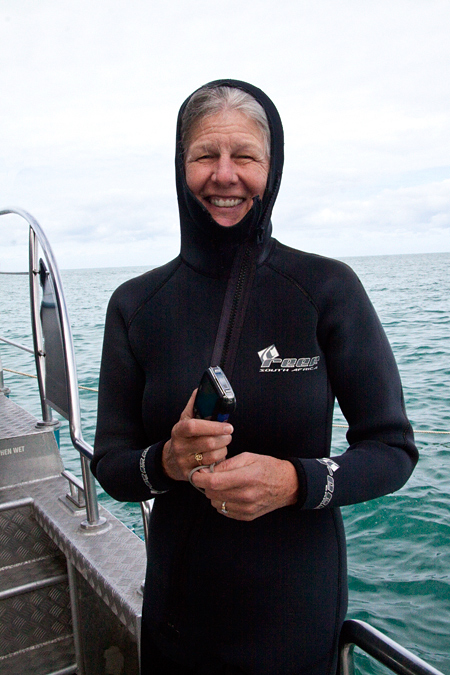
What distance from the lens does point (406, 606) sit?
3.81 m

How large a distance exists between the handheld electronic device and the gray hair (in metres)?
0.49

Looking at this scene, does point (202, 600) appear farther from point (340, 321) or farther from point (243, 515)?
point (340, 321)

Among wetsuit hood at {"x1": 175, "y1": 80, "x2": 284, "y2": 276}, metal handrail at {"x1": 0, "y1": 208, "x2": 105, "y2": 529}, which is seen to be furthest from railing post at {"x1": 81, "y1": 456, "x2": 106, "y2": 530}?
wetsuit hood at {"x1": 175, "y1": 80, "x2": 284, "y2": 276}

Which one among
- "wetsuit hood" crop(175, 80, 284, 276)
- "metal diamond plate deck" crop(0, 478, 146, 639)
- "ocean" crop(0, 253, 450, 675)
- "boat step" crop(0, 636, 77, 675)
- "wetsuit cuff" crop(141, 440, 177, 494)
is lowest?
"ocean" crop(0, 253, 450, 675)

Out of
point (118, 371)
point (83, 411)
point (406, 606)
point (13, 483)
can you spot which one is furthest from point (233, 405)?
point (83, 411)

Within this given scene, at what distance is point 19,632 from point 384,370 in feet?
6.39

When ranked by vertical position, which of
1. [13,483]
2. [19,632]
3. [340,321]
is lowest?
[19,632]

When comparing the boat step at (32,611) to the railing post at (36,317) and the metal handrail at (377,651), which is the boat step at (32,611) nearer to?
the railing post at (36,317)

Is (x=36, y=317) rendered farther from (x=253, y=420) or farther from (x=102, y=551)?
(x=253, y=420)

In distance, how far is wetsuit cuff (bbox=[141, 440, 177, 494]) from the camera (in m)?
1.04

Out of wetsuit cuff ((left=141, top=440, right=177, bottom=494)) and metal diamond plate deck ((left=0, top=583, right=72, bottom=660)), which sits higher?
wetsuit cuff ((left=141, top=440, right=177, bottom=494))

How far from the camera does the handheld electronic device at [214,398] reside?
850mm

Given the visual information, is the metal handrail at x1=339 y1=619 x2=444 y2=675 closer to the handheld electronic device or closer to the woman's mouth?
the handheld electronic device

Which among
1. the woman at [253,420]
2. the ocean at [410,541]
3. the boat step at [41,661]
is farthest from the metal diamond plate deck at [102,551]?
the ocean at [410,541]
